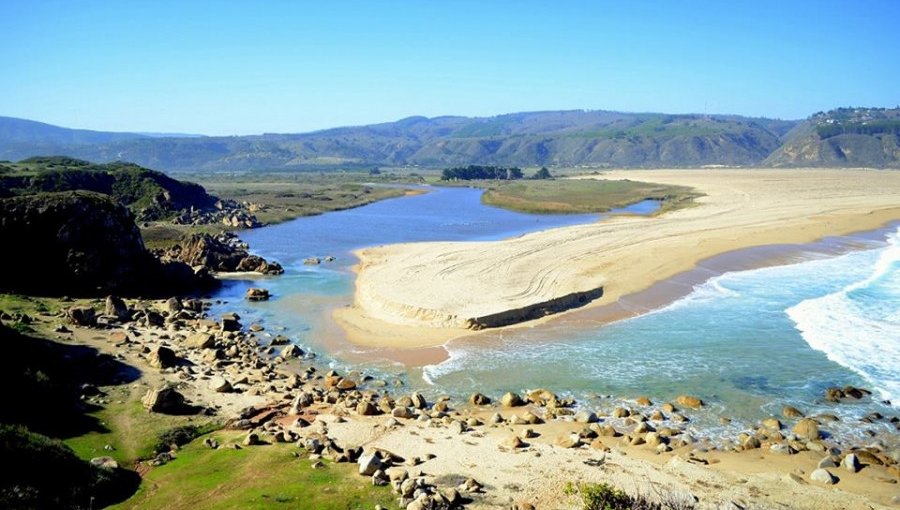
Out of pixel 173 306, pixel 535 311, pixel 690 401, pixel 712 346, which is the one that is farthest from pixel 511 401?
pixel 173 306

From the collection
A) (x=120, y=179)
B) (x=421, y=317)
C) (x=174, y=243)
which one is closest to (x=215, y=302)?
(x=421, y=317)

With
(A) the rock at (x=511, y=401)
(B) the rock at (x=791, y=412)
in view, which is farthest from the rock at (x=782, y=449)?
(A) the rock at (x=511, y=401)

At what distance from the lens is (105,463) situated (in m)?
18.2

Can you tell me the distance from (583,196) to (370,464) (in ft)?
329

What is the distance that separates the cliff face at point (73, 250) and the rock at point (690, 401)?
119ft

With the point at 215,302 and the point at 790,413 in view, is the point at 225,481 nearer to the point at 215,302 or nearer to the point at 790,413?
the point at 790,413

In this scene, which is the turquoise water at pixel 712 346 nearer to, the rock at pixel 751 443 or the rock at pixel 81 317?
the rock at pixel 751 443

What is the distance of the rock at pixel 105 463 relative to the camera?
17812 mm

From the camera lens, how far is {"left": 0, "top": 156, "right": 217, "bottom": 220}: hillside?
71312 mm

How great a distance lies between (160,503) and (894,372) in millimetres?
29377

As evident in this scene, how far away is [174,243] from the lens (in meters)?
61.7

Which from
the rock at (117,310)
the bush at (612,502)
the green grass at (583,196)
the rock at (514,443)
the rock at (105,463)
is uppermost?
the green grass at (583,196)

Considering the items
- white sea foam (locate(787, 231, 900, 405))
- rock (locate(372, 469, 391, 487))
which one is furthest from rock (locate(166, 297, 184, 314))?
white sea foam (locate(787, 231, 900, 405))

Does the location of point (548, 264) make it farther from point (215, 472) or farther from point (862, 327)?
point (215, 472)
